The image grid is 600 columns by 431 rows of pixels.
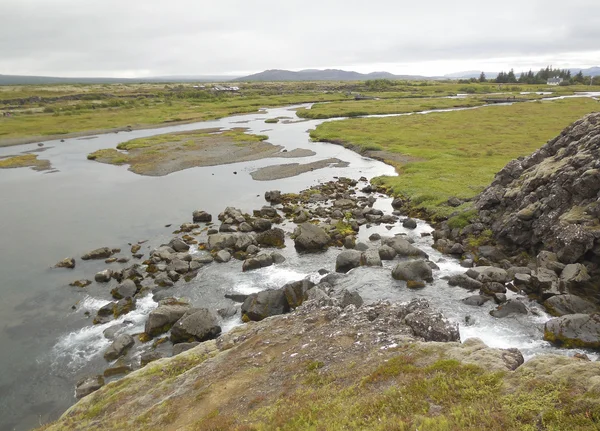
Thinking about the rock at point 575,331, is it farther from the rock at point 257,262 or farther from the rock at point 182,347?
the rock at point 257,262

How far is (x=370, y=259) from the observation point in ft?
122

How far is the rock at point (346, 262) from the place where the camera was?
36938 millimetres

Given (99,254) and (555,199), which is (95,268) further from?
(555,199)

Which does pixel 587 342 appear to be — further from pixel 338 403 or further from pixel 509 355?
pixel 338 403

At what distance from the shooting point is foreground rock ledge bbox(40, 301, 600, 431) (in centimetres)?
1298

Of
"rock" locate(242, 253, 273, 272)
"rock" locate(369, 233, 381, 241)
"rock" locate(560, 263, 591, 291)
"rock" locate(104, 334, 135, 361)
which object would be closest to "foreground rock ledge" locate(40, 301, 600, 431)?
"rock" locate(104, 334, 135, 361)

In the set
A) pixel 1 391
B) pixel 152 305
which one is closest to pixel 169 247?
pixel 152 305

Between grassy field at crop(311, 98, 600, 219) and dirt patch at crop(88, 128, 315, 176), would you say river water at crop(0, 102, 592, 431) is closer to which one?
dirt patch at crop(88, 128, 315, 176)

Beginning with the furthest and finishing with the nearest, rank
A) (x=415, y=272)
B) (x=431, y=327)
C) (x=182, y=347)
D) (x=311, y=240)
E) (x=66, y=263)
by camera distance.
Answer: (x=311, y=240) < (x=66, y=263) < (x=415, y=272) < (x=182, y=347) < (x=431, y=327)

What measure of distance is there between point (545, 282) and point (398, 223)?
20.6 metres

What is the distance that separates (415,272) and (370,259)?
4.89 meters

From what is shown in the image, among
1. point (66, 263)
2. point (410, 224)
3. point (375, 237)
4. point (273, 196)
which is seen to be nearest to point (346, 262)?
point (375, 237)

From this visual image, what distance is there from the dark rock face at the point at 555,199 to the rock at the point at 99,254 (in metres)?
41.5

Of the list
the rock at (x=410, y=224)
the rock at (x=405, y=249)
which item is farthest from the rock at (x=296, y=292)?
the rock at (x=410, y=224)
